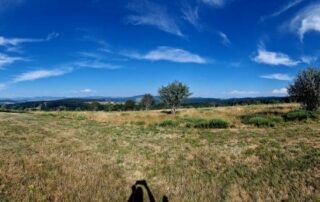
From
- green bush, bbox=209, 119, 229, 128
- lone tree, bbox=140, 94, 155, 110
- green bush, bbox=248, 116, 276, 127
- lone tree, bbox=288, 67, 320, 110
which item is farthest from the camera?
lone tree, bbox=140, 94, 155, 110

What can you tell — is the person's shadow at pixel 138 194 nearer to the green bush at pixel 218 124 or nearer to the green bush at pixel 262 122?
the green bush at pixel 218 124

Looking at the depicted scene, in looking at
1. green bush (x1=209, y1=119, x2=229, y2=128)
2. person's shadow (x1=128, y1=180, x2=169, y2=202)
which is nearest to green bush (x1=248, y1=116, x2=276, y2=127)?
green bush (x1=209, y1=119, x2=229, y2=128)

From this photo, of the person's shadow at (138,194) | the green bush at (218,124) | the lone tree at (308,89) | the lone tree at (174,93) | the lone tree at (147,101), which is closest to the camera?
the person's shadow at (138,194)

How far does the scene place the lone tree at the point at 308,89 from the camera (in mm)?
41312

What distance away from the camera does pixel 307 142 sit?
587 inches

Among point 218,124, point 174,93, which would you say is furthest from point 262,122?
point 174,93

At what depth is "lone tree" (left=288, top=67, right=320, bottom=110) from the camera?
4131cm

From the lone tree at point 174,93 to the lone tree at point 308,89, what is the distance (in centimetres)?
3038

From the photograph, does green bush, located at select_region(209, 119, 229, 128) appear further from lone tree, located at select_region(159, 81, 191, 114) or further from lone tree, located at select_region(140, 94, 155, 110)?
lone tree, located at select_region(140, 94, 155, 110)

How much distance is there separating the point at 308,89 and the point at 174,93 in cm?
3440

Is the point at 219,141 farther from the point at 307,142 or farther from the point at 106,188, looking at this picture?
the point at 106,188

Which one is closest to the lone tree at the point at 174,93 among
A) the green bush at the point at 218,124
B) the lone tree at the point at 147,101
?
the green bush at the point at 218,124

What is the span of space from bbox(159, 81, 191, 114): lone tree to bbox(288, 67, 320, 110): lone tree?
99.7ft

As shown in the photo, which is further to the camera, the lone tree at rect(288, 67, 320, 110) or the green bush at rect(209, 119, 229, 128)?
the lone tree at rect(288, 67, 320, 110)
